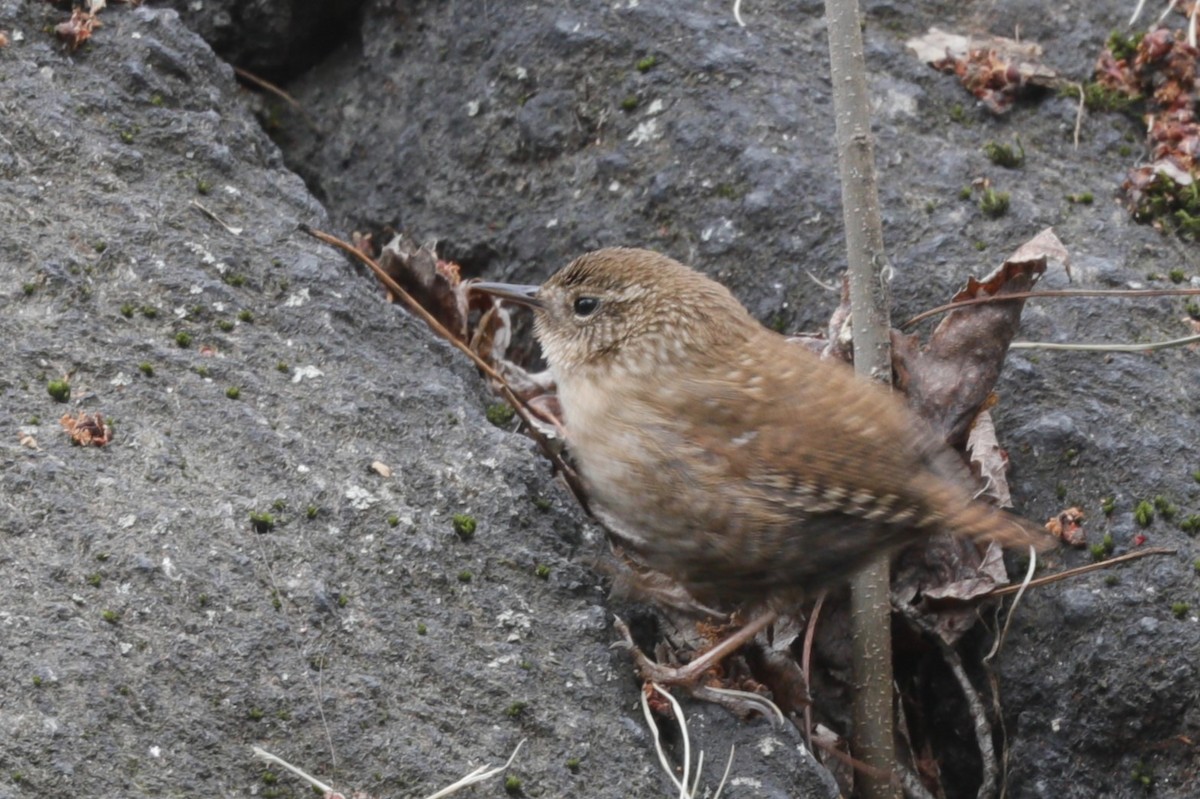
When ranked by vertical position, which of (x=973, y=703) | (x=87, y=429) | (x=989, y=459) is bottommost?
(x=973, y=703)

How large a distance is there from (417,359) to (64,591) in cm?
116

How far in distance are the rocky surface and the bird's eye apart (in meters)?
0.34

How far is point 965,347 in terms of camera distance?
3752 millimetres

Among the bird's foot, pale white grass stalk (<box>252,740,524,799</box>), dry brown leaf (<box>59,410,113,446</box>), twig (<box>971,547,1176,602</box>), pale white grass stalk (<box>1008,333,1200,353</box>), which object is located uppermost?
dry brown leaf (<box>59,410,113,446</box>)

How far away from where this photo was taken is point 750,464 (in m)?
3.18

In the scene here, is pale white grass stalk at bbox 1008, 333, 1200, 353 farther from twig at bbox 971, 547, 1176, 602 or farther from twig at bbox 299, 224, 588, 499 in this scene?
twig at bbox 299, 224, 588, 499

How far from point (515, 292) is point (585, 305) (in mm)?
213

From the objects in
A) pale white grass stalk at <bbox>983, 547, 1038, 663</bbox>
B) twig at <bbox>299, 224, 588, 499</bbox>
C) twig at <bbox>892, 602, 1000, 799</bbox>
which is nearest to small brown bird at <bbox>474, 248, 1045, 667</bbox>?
twig at <bbox>299, 224, 588, 499</bbox>

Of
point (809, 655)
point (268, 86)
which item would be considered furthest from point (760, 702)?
point (268, 86)

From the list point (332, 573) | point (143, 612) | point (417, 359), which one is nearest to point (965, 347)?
point (417, 359)

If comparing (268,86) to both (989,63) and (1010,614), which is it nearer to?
(989,63)

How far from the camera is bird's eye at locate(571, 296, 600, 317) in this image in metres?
3.78

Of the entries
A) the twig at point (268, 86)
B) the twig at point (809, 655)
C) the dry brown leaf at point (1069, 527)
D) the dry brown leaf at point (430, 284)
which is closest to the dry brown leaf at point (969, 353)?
the dry brown leaf at point (1069, 527)

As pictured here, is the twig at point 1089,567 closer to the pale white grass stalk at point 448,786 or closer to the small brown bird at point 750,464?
the small brown bird at point 750,464
